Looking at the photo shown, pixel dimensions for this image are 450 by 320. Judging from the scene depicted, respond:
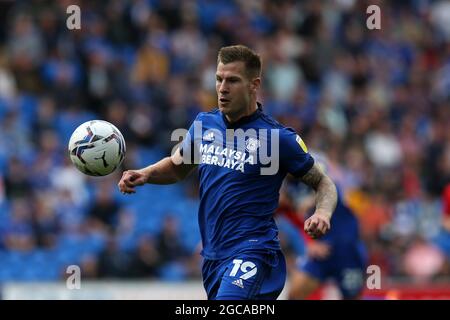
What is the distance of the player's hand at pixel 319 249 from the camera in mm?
11750

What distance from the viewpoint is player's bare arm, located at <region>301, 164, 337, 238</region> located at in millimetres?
7555

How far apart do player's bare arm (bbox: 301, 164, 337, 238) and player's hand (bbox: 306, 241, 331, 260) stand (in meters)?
3.55

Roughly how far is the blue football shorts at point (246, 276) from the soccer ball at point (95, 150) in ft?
3.51

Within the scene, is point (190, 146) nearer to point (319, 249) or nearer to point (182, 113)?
point (319, 249)

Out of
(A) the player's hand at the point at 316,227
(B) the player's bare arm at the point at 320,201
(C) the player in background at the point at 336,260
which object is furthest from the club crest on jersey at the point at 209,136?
(C) the player in background at the point at 336,260

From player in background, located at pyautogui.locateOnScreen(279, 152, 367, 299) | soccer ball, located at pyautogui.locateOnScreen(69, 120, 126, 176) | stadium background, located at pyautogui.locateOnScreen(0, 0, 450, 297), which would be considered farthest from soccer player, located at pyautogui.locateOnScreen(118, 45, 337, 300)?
Answer: stadium background, located at pyautogui.locateOnScreen(0, 0, 450, 297)

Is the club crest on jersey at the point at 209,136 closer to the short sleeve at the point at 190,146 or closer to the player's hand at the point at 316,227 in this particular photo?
the short sleeve at the point at 190,146

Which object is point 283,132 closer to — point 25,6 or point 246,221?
point 246,221

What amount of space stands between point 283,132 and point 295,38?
574 inches

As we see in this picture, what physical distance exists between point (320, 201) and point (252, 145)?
2.22ft

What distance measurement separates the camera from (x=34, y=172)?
17.1 meters

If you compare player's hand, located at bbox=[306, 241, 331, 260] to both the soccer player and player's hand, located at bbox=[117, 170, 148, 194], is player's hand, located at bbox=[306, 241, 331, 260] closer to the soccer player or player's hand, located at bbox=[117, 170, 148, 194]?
the soccer player

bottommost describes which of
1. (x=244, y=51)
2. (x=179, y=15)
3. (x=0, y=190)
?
(x=0, y=190)
